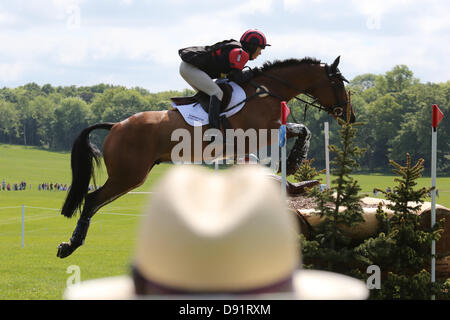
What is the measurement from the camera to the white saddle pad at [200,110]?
19.3 feet

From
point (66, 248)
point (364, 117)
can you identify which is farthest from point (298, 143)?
point (364, 117)

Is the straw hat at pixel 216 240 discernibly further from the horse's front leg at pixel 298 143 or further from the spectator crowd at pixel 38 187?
the spectator crowd at pixel 38 187

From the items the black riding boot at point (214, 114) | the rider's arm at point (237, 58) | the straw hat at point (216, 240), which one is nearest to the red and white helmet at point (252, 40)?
the rider's arm at point (237, 58)

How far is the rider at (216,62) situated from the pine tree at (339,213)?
1.60 m

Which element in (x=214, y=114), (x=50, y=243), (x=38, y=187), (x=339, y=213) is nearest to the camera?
(x=339, y=213)

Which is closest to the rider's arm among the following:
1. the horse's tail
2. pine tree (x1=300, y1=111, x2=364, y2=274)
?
pine tree (x1=300, y1=111, x2=364, y2=274)

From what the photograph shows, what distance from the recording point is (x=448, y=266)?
5.46 metres

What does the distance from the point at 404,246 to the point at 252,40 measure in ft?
9.56

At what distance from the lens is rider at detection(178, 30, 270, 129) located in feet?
19.3

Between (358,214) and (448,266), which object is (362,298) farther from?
(448,266)

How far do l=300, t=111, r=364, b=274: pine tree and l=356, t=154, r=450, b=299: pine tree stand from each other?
208 mm

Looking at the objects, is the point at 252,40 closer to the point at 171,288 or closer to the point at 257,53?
the point at 257,53

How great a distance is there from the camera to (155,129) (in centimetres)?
602

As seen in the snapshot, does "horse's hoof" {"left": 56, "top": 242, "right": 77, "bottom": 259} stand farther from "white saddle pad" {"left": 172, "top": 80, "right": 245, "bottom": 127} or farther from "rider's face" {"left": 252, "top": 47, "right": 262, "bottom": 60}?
"rider's face" {"left": 252, "top": 47, "right": 262, "bottom": 60}
